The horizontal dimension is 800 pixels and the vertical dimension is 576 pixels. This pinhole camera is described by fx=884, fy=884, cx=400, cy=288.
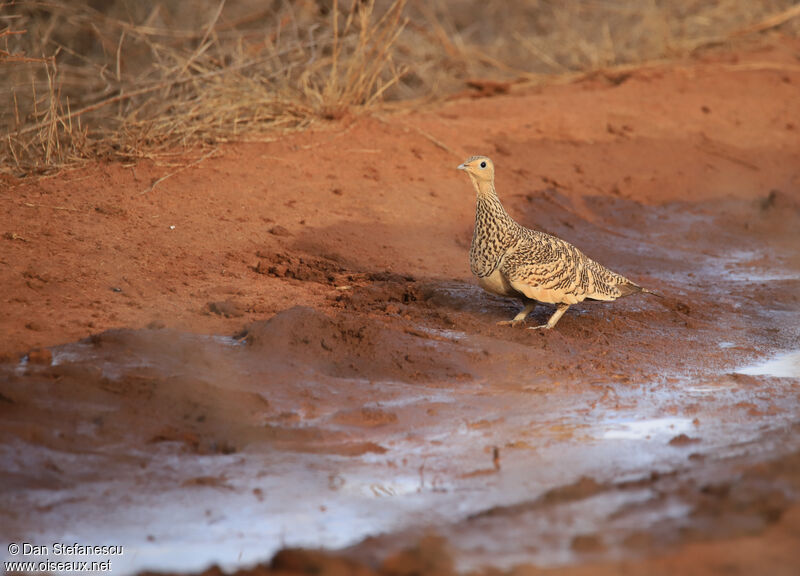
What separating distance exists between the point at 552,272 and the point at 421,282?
1197 millimetres

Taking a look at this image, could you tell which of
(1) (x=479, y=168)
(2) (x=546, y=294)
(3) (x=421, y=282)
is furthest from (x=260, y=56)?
(2) (x=546, y=294)

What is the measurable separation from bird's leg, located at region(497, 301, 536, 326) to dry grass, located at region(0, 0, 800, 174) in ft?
10.3

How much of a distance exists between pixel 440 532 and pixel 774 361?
3.21 metres

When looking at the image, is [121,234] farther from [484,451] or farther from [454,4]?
[454,4]

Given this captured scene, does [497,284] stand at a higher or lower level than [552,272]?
lower

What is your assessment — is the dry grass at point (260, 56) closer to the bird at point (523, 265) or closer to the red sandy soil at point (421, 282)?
the red sandy soil at point (421, 282)

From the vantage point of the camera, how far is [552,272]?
18.0 ft

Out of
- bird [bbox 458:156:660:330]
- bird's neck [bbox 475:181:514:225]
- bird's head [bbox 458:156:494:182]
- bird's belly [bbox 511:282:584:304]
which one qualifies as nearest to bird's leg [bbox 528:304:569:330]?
bird [bbox 458:156:660:330]

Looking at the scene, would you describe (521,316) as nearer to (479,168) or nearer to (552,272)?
(552,272)

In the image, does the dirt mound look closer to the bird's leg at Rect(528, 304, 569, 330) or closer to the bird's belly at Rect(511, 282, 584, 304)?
the bird's belly at Rect(511, 282, 584, 304)

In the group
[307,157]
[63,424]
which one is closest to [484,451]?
[63,424]

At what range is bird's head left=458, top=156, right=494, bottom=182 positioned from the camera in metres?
5.61

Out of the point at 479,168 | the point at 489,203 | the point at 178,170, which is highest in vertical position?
the point at 479,168

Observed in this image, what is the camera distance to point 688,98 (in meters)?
10.9
